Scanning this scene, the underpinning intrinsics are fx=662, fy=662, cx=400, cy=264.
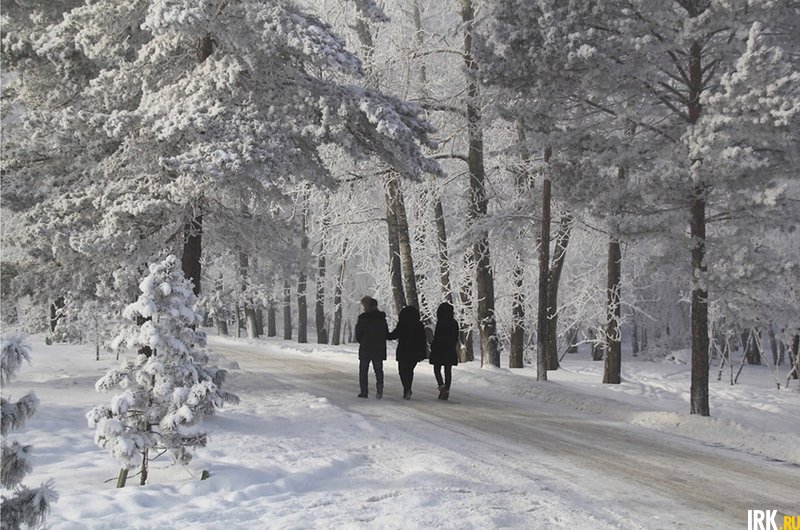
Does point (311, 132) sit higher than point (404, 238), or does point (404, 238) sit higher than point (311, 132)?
point (311, 132)

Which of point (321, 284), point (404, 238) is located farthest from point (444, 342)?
point (321, 284)

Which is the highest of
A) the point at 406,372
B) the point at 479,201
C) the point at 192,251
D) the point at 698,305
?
the point at 479,201

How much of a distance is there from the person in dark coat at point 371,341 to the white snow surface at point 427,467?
40 cm

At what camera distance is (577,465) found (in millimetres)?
7160

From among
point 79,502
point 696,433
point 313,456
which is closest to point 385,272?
point 696,433

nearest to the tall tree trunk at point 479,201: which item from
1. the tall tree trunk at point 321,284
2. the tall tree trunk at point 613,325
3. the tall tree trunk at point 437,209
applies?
the tall tree trunk at point 437,209

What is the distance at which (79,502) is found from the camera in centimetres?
550

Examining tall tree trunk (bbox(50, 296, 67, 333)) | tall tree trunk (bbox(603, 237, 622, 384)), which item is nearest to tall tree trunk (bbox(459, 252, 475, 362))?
tall tree trunk (bbox(603, 237, 622, 384))

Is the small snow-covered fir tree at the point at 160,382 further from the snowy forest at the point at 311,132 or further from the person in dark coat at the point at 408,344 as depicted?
the person in dark coat at the point at 408,344

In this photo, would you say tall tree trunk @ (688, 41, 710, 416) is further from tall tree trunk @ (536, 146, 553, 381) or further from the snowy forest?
tall tree trunk @ (536, 146, 553, 381)

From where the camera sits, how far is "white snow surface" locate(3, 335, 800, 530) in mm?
5219

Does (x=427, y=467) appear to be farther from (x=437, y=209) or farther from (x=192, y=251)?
(x=437, y=209)

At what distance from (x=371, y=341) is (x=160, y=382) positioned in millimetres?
6132

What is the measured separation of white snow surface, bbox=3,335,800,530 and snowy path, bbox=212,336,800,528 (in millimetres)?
27
